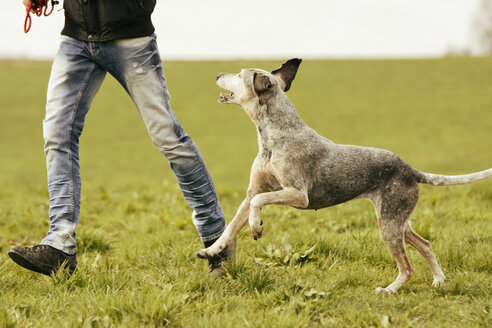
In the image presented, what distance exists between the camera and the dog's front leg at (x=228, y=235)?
3887 mm

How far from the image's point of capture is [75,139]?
14.1 feet

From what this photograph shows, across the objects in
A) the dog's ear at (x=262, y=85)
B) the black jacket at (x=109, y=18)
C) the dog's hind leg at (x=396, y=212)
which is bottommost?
the dog's hind leg at (x=396, y=212)

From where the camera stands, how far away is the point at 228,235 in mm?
3930

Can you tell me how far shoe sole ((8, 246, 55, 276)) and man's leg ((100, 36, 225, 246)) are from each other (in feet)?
3.96

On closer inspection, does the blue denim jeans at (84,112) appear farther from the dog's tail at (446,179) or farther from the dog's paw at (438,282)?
the dog's paw at (438,282)

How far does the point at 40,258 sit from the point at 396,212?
2712 millimetres

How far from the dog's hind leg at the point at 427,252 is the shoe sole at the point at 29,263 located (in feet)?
9.22

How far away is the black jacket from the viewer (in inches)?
155

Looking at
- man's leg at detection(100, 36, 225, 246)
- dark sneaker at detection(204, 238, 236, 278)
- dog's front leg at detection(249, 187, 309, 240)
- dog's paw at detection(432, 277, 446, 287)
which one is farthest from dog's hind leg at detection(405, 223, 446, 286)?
man's leg at detection(100, 36, 225, 246)

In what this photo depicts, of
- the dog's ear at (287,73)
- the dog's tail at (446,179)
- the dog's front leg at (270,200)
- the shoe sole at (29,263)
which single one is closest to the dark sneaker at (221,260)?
the dog's front leg at (270,200)

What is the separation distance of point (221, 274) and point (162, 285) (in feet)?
1.95

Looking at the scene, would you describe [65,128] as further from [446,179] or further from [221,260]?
[446,179]

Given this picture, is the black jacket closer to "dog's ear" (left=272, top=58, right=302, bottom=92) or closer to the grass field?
"dog's ear" (left=272, top=58, right=302, bottom=92)

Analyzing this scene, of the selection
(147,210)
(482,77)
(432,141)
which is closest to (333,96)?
(432,141)
